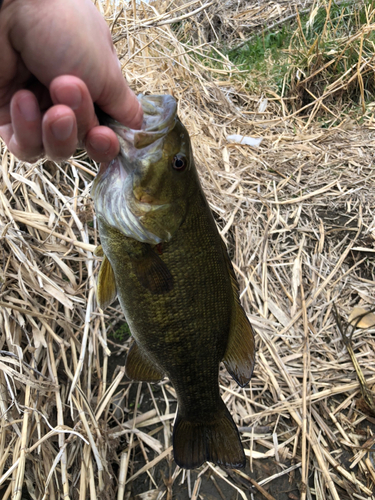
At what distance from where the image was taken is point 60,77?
91cm

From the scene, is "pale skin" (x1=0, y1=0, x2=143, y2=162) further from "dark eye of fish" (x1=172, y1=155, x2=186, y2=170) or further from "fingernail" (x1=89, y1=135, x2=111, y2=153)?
"dark eye of fish" (x1=172, y1=155, x2=186, y2=170)

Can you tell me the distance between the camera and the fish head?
119 cm

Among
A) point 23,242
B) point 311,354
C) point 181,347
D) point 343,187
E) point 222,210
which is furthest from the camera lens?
point 343,187

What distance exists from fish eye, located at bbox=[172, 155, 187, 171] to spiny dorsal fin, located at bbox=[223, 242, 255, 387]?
1.58 feet

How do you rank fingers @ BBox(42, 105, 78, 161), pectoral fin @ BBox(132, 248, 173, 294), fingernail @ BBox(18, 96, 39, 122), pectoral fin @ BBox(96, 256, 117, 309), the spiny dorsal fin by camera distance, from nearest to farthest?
fingers @ BBox(42, 105, 78, 161) < fingernail @ BBox(18, 96, 39, 122) < pectoral fin @ BBox(132, 248, 173, 294) < pectoral fin @ BBox(96, 256, 117, 309) < the spiny dorsal fin

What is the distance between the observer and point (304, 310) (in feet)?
8.30

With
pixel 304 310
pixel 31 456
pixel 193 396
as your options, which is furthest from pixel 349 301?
pixel 31 456

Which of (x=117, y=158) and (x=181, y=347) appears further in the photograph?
(x=181, y=347)

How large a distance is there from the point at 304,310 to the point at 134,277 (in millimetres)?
1589

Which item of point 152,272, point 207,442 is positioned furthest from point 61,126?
point 207,442

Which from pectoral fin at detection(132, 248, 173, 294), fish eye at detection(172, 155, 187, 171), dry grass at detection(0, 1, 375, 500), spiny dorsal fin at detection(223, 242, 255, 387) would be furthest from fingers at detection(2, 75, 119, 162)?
dry grass at detection(0, 1, 375, 500)

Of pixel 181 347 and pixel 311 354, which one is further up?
pixel 181 347

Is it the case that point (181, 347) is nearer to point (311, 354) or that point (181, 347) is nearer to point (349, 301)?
point (311, 354)

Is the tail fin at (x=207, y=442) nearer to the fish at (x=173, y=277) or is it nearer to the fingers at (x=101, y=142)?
the fish at (x=173, y=277)
